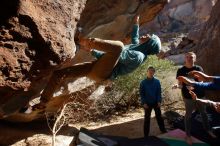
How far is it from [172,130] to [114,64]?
2.79m

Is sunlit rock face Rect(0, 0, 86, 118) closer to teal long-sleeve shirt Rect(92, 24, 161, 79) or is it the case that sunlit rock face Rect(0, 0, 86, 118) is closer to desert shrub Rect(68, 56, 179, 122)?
teal long-sleeve shirt Rect(92, 24, 161, 79)

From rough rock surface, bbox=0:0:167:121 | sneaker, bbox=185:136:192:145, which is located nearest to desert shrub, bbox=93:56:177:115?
sneaker, bbox=185:136:192:145

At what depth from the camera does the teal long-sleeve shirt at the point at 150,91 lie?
7.58m

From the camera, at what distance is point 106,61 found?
19.4 feet

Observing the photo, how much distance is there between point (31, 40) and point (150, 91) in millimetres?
3711

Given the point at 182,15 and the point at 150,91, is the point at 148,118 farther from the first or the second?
the point at 182,15

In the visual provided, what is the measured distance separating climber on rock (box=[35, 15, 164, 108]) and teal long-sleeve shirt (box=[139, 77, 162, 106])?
1.31 metres

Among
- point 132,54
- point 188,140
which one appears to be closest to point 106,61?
point 132,54

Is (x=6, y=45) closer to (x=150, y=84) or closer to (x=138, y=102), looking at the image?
(x=150, y=84)

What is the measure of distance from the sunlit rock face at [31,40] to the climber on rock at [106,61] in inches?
34.9

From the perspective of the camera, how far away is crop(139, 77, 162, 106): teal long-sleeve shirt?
7578 mm

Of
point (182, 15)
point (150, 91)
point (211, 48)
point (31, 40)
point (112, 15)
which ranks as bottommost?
point (150, 91)

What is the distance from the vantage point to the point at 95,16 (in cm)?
773

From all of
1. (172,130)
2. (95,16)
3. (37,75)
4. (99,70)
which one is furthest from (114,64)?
(172,130)
